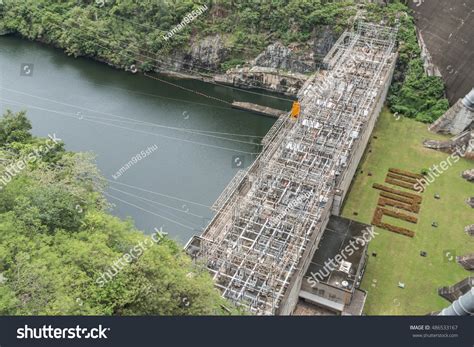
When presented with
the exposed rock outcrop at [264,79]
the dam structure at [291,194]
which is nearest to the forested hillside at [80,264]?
the dam structure at [291,194]

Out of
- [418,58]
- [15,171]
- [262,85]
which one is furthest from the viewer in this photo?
[262,85]

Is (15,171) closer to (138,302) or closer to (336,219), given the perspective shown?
(138,302)

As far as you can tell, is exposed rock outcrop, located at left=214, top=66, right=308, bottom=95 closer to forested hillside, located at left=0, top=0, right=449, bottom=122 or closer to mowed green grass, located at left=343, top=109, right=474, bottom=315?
forested hillside, located at left=0, top=0, right=449, bottom=122

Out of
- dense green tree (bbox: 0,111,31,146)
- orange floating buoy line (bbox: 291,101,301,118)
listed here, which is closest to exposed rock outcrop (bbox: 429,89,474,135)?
orange floating buoy line (bbox: 291,101,301,118)

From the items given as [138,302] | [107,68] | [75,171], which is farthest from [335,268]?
[107,68]

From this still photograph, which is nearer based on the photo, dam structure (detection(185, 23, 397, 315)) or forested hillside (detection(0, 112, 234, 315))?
forested hillside (detection(0, 112, 234, 315))

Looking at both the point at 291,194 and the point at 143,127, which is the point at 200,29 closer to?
the point at 143,127

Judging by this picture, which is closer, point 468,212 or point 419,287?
point 419,287
